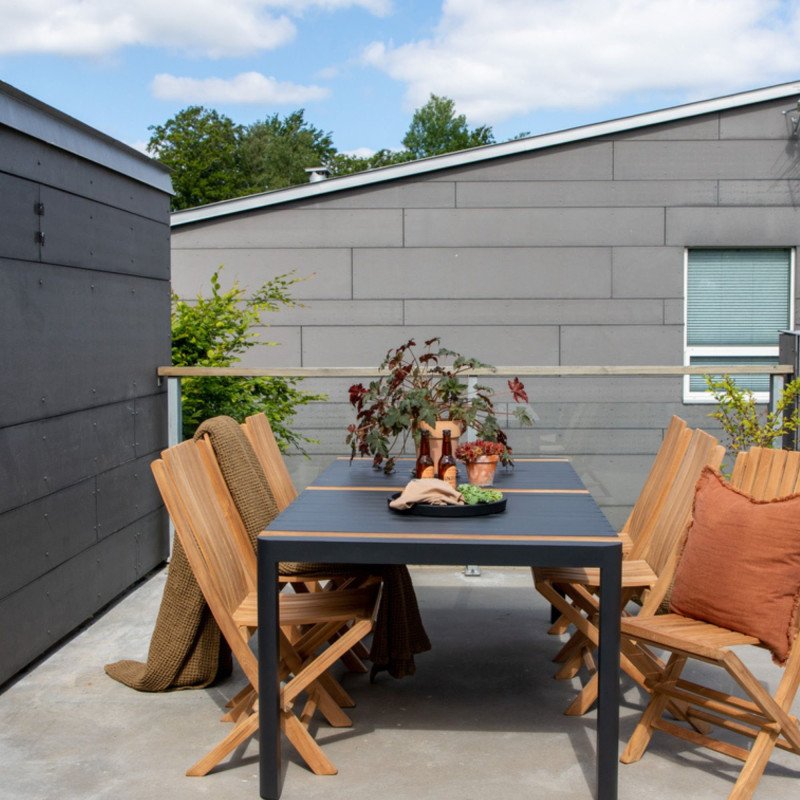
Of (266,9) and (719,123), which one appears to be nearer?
(719,123)

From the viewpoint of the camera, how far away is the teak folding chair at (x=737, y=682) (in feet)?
11.1

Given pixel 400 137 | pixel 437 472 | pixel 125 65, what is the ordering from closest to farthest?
pixel 437 472 < pixel 400 137 < pixel 125 65

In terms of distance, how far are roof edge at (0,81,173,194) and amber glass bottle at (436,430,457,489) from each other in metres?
2.09

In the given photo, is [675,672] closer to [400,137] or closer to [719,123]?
Answer: [719,123]

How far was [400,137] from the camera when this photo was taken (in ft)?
185

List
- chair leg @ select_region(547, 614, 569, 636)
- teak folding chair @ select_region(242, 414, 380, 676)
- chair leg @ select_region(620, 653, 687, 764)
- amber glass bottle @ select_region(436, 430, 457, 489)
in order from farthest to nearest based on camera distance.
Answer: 1. chair leg @ select_region(547, 614, 569, 636)
2. teak folding chair @ select_region(242, 414, 380, 676)
3. amber glass bottle @ select_region(436, 430, 457, 489)
4. chair leg @ select_region(620, 653, 687, 764)

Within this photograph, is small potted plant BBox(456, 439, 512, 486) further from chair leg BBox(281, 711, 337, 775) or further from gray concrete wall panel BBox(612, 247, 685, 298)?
gray concrete wall panel BBox(612, 247, 685, 298)

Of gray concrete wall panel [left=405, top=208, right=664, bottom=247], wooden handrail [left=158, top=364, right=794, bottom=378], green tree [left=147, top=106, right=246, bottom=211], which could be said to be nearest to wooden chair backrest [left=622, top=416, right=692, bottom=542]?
wooden handrail [left=158, top=364, right=794, bottom=378]

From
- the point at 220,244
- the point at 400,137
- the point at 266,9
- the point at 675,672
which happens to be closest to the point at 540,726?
the point at 675,672

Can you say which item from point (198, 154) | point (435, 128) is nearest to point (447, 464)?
point (198, 154)

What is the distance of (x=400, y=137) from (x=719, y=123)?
4894cm

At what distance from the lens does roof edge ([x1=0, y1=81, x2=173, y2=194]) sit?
14.6ft

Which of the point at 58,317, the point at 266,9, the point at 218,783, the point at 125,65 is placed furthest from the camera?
the point at 125,65

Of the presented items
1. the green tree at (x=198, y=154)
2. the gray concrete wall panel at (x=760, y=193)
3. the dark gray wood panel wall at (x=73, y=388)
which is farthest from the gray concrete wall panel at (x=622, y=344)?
the green tree at (x=198, y=154)
